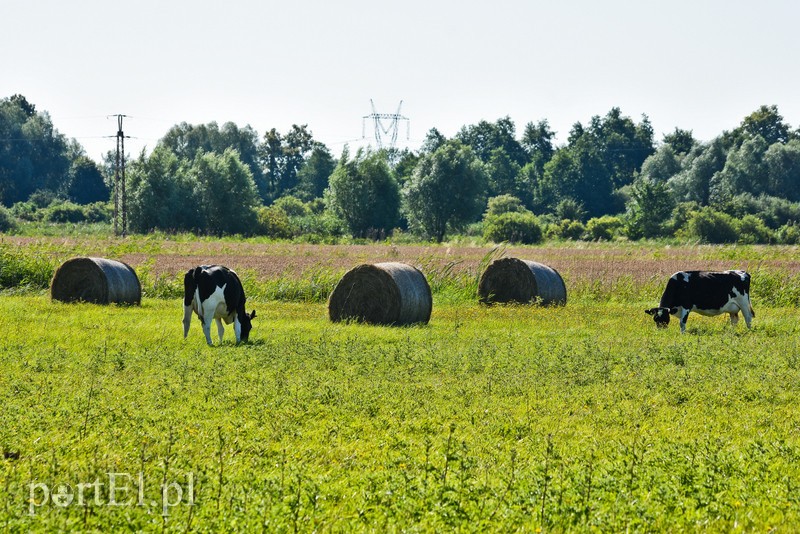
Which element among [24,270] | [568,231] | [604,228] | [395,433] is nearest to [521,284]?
[24,270]

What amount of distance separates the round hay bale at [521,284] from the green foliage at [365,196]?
54962 mm

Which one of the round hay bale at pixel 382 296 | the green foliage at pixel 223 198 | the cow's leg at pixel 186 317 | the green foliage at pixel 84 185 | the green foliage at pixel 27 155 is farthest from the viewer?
the green foliage at pixel 84 185

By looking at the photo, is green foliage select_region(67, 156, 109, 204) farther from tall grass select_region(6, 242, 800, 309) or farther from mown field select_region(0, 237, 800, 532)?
mown field select_region(0, 237, 800, 532)

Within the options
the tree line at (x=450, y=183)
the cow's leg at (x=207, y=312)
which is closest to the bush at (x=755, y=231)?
the tree line at (x=450, y=183)

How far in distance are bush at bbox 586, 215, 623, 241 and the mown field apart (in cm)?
6709

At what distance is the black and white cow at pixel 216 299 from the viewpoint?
17.8 metres

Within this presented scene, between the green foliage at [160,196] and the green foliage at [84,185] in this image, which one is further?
the green foliage at [84,185]

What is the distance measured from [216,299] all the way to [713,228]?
6488 cm

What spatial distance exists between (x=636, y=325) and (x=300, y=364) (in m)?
9.86

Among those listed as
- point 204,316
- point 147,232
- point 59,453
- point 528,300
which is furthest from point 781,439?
point 147,232

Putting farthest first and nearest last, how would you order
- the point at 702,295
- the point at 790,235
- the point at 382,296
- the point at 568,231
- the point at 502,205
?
the point at 502,205, the point at 568,231, the point at 790,235, the point at 382,296, the point at 702,295

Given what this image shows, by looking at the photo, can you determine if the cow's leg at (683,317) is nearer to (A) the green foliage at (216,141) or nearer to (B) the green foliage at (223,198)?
(B) the green foliage at (223,198)

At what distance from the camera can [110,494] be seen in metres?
7.52

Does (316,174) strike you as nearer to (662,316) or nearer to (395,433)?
(662,316)
